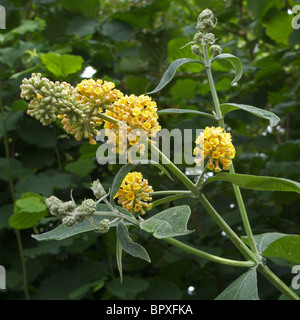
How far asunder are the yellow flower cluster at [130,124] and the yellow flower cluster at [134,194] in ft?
0.24

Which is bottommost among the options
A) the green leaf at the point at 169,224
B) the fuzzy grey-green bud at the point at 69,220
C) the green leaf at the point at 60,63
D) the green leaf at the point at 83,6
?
the green leaf at the point at 169,224

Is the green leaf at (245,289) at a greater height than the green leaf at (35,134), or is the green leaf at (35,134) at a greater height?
the green leaf at (35,134)

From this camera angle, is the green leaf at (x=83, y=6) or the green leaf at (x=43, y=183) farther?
the green leaf at (x=83, y=6)

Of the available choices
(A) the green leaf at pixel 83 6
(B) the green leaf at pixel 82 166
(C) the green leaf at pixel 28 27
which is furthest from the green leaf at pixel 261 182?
(A) the green leaf at pixel 83 6

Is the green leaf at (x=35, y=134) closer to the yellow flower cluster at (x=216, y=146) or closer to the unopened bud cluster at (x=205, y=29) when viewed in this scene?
the unopened bud cluster at (x=205, y=29)

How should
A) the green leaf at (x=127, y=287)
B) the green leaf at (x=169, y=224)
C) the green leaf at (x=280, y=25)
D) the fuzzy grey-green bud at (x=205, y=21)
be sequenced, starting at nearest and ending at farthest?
1. the green leaf at (x=169, y=224)
2. the fuzzy grey-green bud at (x=205, y=21)
3. the green leaf at (x=127, y=287)
4. the green leaf at (x=280, y=25)

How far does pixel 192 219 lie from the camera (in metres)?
1.47

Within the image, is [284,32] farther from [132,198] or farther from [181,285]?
[132,198]

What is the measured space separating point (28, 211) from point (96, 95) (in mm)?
594

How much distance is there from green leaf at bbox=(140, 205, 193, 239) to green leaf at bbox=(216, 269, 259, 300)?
0.17 metres

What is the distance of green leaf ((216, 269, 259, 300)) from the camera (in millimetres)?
714

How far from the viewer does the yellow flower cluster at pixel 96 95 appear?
699mm

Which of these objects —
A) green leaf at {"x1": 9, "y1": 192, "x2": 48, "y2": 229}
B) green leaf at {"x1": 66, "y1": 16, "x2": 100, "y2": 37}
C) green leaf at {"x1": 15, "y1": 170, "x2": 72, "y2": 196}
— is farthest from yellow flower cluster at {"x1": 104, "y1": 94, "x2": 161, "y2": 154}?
green leaf at {"x1": 66, "y1": 16, "x2": 100, "y2": 37}

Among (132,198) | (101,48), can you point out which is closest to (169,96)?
(101,48)
